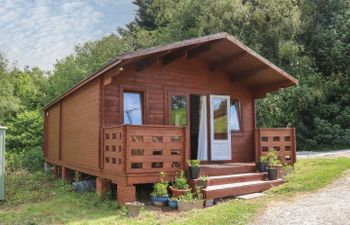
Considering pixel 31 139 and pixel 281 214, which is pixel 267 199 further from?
pixel 31 139

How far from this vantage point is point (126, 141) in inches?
312

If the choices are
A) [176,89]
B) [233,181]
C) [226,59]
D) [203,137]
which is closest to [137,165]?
[233,181]

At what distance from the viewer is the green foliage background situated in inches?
781

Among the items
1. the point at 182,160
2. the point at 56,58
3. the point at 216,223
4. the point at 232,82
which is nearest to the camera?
the point at 216,223

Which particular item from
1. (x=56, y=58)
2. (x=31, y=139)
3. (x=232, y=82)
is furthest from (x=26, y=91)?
(x=232, y=82)

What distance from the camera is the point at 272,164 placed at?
33.0 feet

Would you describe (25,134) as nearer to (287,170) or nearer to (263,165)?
(263,165)

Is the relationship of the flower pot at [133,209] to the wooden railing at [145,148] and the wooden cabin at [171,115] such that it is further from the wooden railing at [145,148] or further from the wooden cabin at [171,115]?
the wooden railing at [145,148]

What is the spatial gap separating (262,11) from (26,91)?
17.6 metres

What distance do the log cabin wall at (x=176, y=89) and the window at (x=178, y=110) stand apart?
8.2 inches

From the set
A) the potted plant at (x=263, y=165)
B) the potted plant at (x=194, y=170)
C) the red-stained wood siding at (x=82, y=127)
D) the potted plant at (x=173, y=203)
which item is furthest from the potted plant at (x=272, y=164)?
the red-stained wood siding at (x=82, y=127)

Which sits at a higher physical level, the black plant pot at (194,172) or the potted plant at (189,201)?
the black plant pot at (194,172)

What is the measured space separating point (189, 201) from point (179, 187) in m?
0.48

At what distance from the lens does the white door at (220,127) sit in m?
11.1
